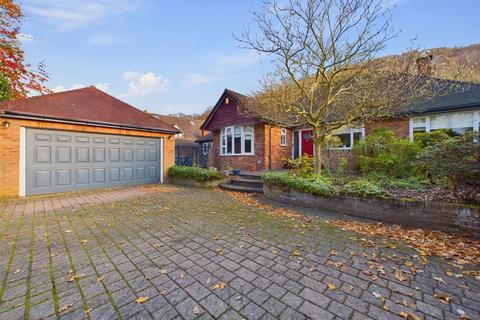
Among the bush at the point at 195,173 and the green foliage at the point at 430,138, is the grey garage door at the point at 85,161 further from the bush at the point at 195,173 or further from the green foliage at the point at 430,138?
the green foliage at the point at 430,138

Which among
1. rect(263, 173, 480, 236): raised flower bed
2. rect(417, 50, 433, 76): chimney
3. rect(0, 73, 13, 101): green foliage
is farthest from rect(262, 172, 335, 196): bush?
rect(0, 73, 13, 101): green foliage

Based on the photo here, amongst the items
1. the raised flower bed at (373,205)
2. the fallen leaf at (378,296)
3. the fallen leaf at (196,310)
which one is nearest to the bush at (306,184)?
the raised flower bed at (373,205)

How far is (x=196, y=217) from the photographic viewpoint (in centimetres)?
502

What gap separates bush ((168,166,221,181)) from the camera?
378 inches

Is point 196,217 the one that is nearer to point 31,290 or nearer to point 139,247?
point 139,247

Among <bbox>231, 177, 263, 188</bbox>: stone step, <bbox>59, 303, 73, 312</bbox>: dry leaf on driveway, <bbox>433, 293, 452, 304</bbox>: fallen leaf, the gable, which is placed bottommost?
<bbox>59, 303, 73, 312</bbox>: dry leaf on driveway

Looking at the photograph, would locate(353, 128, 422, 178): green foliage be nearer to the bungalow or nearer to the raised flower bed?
the bungalow

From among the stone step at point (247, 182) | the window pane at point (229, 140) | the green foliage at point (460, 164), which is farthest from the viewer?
the window pane at point (229, 140)

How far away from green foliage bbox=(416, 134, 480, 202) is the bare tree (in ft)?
9.04

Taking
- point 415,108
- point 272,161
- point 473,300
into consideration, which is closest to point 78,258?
point 473,300

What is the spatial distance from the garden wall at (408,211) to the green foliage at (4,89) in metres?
13.6

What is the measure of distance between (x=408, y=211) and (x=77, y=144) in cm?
1060

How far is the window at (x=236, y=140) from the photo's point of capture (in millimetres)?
12391

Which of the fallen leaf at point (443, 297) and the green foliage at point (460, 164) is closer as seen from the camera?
the fallen leaf at point (443, 297)
